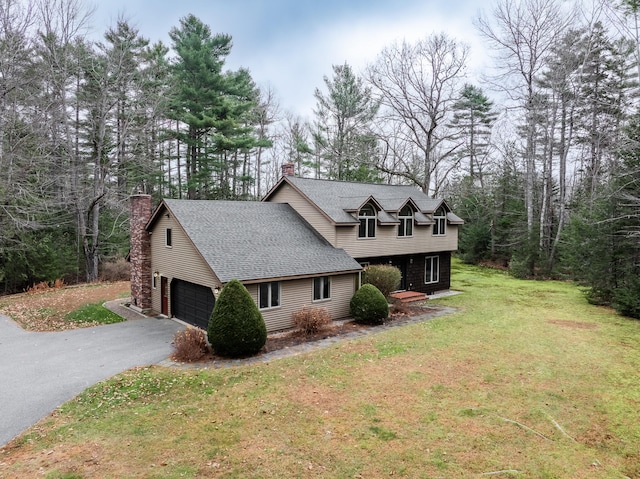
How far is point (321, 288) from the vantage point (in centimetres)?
1526

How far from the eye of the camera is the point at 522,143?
32500mm

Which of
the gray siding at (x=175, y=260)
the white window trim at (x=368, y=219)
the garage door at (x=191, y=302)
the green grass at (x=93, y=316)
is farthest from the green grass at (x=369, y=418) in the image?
the green grass at (x=93, y=316)

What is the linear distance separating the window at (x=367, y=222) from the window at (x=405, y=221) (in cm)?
175

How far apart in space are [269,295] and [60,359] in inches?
253

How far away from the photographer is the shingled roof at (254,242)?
13.2 m

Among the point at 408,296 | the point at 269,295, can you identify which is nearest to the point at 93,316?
the point at 269,295

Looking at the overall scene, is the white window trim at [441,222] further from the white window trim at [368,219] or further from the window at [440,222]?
the white window trim at [368,219]

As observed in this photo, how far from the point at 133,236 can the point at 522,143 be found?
30.9 meters

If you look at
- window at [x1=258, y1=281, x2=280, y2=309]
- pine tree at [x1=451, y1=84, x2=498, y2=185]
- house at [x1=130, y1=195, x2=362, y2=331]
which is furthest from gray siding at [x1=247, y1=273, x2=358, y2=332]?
pine tree at [x1=451, y1=84, x2=498, y2=185]

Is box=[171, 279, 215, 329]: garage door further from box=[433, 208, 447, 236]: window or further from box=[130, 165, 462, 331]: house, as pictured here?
box=[433, 208, 447, 236]: window

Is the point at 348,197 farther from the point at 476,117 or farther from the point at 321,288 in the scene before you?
the point at 476,117

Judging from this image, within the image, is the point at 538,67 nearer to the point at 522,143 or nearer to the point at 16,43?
the point at 522,143

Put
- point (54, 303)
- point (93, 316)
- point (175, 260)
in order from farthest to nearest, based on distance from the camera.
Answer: point (54, 303)
point (93, 316)
point (175, 260)

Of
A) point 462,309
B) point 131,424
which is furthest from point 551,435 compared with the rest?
point 462,309
